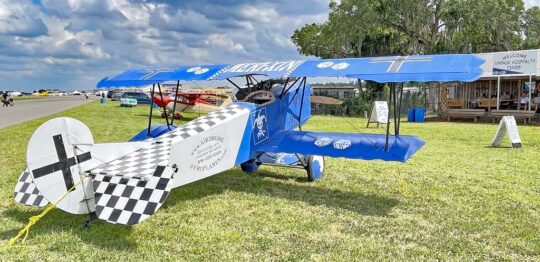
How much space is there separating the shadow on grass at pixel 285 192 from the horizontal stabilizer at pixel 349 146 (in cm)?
66

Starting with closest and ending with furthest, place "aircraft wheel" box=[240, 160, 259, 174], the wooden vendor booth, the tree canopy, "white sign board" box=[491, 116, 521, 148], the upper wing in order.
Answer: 1. the upper wing
2. "aircraft wheel" box=[240, 160, 259, 174]
3. "white sign board" box=[491, 116, 521, 148]
4. the wooden vendor booth
5. the tree canopy

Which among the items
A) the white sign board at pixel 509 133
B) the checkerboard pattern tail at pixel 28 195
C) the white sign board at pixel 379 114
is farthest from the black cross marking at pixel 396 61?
the white sign board at pixel 379 114

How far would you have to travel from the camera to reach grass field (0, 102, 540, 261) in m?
4.34

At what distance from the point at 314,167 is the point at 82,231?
4.09 m

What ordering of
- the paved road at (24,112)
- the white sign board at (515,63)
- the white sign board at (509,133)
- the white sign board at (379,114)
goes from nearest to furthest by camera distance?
the white sign board at (509,133), the white sign board at (379,114), the white sign board at (515,63), the paved road at (24,112)

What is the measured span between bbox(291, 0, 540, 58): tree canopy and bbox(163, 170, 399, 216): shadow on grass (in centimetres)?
2568

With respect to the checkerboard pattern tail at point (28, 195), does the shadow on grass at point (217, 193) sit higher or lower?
lower

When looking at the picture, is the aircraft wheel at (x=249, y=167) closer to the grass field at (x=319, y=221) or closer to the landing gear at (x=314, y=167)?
the grass field at (x=319, y=221)

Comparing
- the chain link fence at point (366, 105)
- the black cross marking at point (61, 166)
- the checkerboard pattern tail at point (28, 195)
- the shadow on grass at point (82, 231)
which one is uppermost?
the black cross marking at point (61, 166)

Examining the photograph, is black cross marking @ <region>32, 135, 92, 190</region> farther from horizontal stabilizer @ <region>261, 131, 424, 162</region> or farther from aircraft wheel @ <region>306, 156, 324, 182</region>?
aircraft wheel @ <region>306, 156, 324, 182</region>

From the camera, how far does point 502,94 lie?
25.1m

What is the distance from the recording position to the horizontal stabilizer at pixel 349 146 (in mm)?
6043

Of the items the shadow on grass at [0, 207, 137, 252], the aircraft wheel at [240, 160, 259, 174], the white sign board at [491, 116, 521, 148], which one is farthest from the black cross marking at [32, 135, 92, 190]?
the white sign board at [491, 116, 521, 148]

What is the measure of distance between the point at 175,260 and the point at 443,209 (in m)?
3.63
